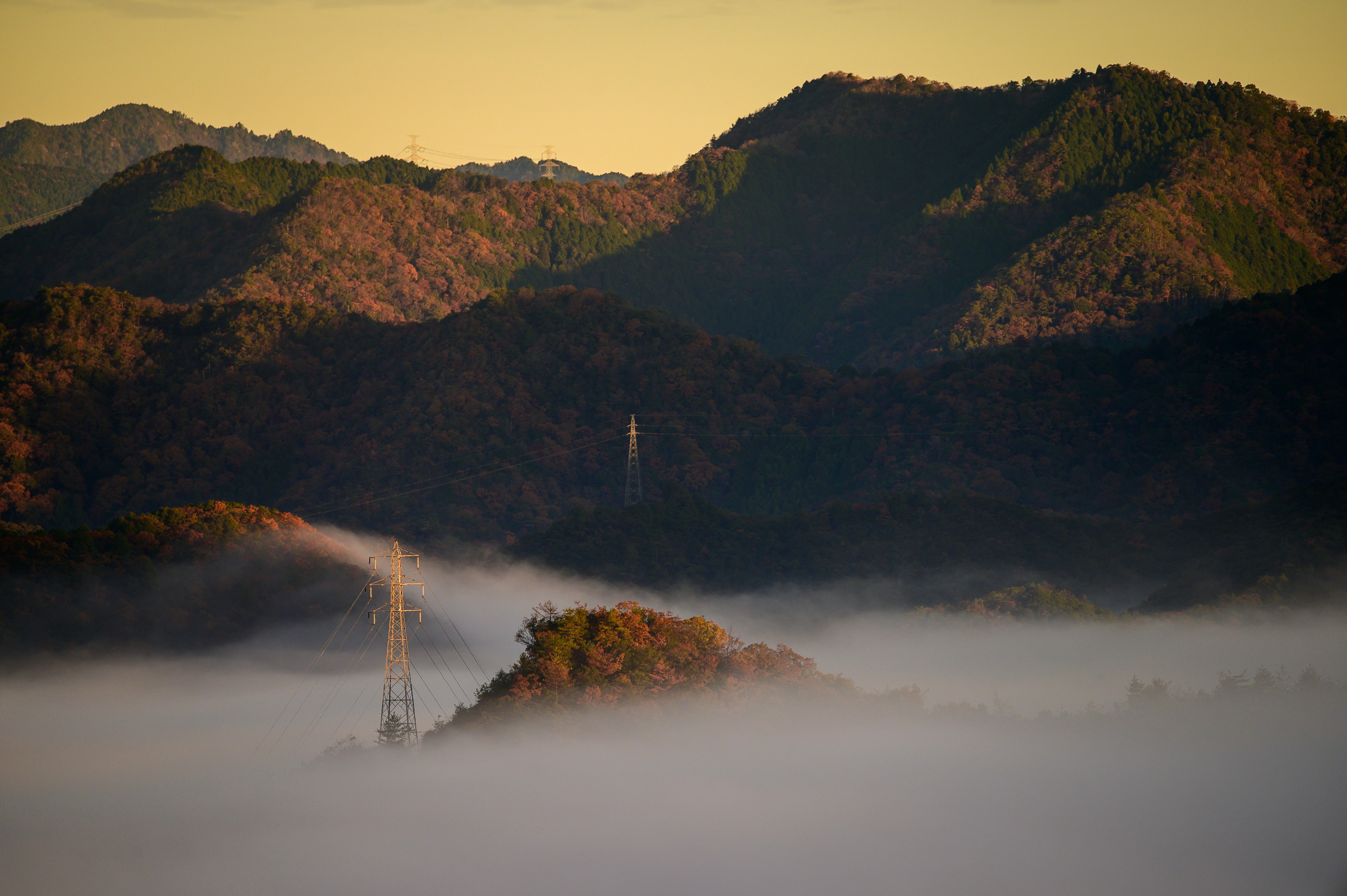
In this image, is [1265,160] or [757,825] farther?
[1265,160]

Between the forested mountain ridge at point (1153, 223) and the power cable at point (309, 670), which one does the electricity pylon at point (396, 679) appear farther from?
the forested mountain ridge at point (1153, 223)

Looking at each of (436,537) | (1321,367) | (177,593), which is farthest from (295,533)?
(1321,367)

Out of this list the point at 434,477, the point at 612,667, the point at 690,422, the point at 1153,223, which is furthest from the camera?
the point at 1153,223

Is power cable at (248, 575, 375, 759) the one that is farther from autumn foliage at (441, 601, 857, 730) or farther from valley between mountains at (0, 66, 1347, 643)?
autumn foliage at (441, 601, 857, 730)

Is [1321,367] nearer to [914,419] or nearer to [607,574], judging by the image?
[914,419]

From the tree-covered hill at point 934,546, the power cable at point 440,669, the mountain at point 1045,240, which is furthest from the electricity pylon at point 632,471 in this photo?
the mountain at point 1045,240

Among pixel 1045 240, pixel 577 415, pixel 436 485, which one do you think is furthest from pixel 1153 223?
pixel 436 485

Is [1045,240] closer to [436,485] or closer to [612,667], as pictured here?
[436,485]
